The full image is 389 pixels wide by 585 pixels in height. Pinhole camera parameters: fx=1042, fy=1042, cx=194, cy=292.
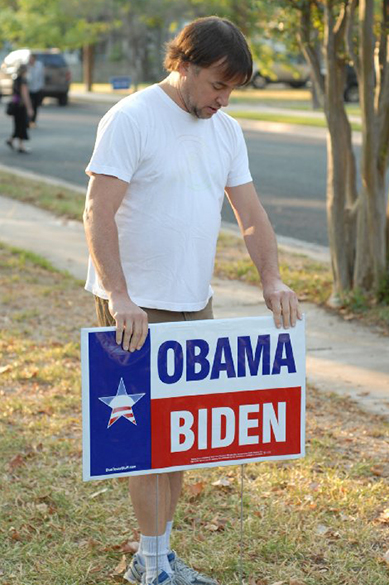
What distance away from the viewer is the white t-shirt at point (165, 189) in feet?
10.6

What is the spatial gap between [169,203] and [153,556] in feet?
4.01

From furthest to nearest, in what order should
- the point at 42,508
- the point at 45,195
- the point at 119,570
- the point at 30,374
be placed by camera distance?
the point at 45,195
the point at 30,374
the point at 42,508
the point at 119,570

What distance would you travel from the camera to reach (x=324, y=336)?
7004mm

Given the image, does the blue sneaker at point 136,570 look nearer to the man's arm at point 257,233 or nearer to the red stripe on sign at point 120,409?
the red stripe on sign at point 120,409

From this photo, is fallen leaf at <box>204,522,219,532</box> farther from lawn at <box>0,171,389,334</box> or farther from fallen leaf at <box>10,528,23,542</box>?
lawn at <box>0,171,389,334</box>

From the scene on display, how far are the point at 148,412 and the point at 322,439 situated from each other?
2.02m

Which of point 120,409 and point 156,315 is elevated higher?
point 156,315

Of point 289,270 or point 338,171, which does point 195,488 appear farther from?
point 289,270

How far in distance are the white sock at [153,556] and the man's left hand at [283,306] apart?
0.89 meters

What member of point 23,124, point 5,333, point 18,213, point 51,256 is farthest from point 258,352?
point 23,124

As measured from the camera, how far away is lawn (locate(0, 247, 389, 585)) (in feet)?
12.7

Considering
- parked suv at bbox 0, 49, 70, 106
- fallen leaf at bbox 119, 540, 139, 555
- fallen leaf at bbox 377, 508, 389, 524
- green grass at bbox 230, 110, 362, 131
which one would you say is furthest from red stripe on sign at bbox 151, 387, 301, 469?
parked suv at bbox 0, 49, 70, 106

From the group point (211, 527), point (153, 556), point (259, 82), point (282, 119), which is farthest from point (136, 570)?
point (259, 82)

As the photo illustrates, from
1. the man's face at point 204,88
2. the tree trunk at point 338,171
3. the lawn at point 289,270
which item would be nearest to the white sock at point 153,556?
the man's face at point 204,88
